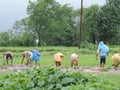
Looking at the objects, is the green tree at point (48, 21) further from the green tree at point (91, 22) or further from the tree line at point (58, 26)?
the green tree at point (91, 22)

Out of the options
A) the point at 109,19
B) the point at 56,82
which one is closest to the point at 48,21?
the point at 109,19

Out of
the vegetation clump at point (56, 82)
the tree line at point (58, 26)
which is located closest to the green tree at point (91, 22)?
the tree line at point (58, 26)

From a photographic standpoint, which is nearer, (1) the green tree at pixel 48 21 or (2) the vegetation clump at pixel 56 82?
(2) the vegetation clump at pixel 56 82

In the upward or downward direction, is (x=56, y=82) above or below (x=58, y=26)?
below

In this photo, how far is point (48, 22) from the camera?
2776 inches

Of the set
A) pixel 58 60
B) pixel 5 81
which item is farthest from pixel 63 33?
pixel 5 81

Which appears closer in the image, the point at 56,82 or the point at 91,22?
the point at 56,82

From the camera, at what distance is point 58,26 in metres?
72.4

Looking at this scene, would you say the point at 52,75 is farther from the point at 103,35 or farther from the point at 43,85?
the point at 103,35

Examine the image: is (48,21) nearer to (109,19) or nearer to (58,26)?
(58,26)

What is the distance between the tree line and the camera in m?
64.8

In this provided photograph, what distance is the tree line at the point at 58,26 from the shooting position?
64750mm

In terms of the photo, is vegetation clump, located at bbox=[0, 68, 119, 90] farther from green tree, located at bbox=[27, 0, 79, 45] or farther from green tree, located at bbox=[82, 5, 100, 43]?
green tree, located at bbox=[27, 0, 79, 45]

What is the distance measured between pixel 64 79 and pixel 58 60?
1546 cm
